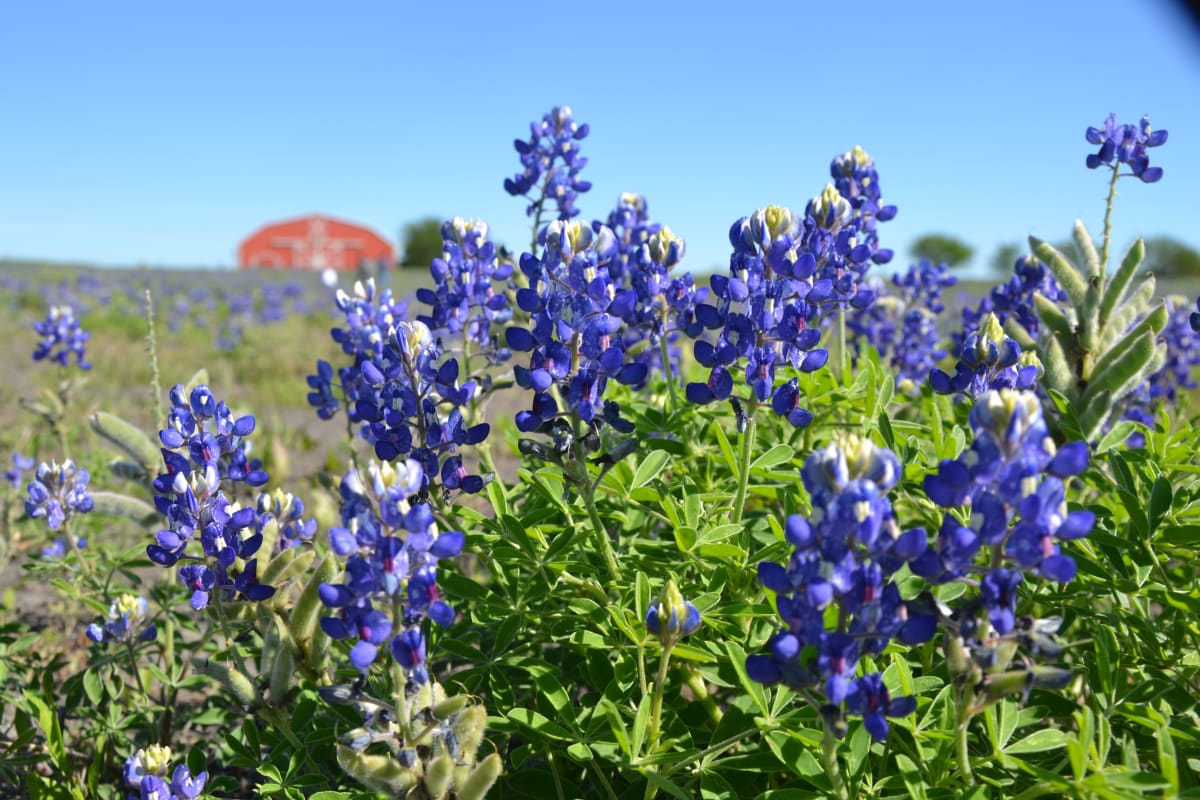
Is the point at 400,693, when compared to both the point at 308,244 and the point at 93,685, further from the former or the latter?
the point at 308,244

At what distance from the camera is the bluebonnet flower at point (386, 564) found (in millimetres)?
1574

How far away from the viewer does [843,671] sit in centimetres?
148

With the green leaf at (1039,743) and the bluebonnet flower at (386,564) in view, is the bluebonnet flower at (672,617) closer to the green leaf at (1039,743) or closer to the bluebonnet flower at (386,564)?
the bluebonnet flower at (386,564)

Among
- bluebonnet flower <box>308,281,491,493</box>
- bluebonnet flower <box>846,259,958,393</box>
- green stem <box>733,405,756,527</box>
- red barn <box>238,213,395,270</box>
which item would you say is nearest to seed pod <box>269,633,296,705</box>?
bluebonnet flower <box>308,281,491,493</box>

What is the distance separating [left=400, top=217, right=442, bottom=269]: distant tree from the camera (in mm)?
54250

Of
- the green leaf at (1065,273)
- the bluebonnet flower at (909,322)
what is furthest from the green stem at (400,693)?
the bluebonnet flower at (909,322)

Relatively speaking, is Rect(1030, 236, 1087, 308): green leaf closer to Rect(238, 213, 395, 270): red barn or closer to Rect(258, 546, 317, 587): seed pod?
Rect(258, 546, 317, 587): seed pod

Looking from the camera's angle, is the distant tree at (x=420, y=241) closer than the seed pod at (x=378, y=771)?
No

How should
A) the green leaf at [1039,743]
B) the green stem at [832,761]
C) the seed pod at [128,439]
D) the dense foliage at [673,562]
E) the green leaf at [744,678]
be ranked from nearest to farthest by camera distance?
the dense foliage at [673,562]
the green stem at [832,761]
the green leaf at [1039,743]
the green leaf at [744,678]
the seed pod at [128,439]

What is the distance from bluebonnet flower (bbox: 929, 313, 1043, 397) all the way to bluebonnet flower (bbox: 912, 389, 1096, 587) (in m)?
0.80

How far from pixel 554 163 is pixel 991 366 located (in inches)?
75.9

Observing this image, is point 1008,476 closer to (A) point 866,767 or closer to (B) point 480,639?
(A) point 866,767

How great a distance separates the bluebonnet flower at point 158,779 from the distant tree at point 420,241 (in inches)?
2067

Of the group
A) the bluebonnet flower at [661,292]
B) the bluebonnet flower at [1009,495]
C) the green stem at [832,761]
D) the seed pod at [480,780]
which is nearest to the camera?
the bluebonnet flower at [1009,495]
